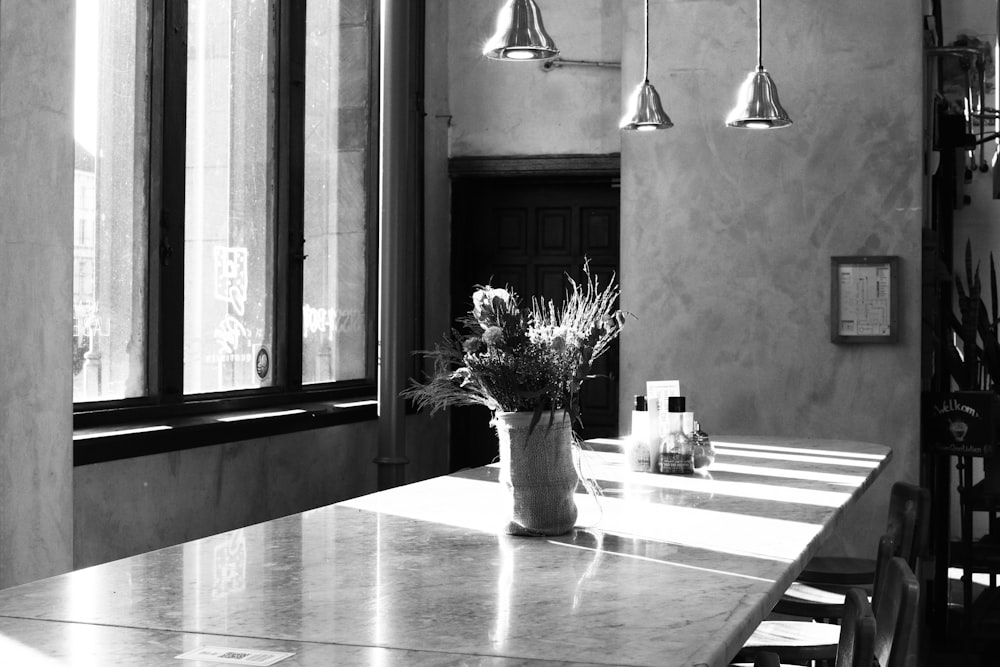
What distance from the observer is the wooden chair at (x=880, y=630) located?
1.96 metres

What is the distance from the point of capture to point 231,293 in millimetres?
5184

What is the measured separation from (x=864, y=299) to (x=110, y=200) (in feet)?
11.6

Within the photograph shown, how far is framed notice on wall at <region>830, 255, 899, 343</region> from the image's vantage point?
570 cm

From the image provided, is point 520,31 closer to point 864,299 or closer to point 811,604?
point 811,604

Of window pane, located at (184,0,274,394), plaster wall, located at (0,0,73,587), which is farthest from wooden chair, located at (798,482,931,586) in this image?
window pane, located at (184,0,274,394)

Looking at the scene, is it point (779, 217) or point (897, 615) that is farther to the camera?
point (779, 217)

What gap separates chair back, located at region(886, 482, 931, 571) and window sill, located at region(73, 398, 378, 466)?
2550 mm

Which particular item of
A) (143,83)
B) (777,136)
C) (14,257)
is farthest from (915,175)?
(14,257)

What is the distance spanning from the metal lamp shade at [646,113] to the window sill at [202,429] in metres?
2.00

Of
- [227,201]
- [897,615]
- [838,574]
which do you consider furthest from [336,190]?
[897,615]

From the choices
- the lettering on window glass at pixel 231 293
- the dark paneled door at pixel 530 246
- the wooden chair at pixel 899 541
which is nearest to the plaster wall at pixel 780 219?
the dark paneled door at pixel 530 246

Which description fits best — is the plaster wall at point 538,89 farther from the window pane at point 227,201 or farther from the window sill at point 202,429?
the window sill at point 202,429

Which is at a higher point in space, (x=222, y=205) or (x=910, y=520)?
(x=222, y=205)

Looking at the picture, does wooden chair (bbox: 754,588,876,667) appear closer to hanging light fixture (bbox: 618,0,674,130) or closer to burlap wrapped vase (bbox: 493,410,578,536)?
burlap wrapped vase (bbox: 493,410,578,536)
